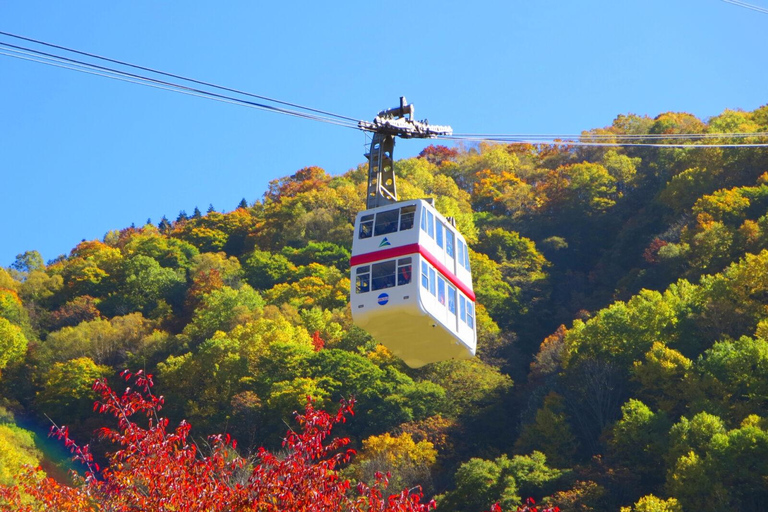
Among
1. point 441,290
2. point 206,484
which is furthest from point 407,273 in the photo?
point 206,484

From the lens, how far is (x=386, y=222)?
2645cm

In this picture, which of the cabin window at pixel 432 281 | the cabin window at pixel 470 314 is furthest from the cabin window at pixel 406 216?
the cabin window at pixel 470 314

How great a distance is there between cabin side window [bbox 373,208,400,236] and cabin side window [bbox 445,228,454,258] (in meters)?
1.63

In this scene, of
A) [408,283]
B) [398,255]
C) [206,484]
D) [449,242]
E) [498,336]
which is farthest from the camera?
[498,336]

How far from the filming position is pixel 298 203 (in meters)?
99.1

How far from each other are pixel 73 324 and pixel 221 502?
68467 millimetres

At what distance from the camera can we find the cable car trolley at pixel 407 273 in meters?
25.7

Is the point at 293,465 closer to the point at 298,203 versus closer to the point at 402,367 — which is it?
the point at 402,367

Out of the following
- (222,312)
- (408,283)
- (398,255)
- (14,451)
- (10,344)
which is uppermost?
(222,312)

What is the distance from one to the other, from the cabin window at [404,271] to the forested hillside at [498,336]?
23.5 meters

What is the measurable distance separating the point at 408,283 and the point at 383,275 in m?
0.66

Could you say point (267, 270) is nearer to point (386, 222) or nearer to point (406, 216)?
point (386, 222)

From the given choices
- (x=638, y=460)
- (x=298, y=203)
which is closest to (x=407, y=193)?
(x=298, y=203)

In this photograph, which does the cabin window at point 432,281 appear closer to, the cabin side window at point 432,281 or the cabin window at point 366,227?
the cabin side window at point 432,281
